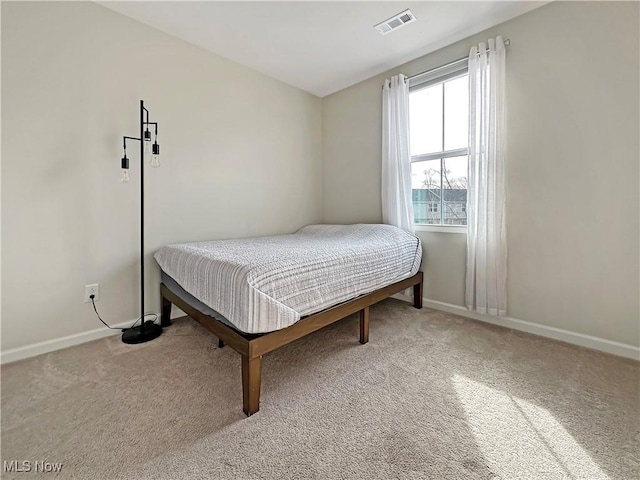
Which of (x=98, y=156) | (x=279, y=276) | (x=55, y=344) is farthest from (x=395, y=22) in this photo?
(x=55, y=344)

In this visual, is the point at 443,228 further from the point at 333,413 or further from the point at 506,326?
the point at 333,413

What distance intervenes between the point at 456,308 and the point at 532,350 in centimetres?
71

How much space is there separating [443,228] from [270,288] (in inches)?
76.3

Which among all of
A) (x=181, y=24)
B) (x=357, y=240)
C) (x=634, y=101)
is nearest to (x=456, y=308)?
(x=357, y=240)

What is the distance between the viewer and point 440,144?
2.66 meters

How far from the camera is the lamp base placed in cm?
198

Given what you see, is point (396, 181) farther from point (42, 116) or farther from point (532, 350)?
point (42, 116)

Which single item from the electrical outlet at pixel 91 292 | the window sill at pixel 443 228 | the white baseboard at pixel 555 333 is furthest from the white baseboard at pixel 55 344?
the white baseboard at pixel 555 333

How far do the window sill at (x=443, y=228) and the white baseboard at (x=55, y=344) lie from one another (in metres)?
2.72

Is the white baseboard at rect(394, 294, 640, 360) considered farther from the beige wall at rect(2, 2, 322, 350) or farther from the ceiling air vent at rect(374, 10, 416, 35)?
the ceiling air vent at rect(374, 10, 416, 35)

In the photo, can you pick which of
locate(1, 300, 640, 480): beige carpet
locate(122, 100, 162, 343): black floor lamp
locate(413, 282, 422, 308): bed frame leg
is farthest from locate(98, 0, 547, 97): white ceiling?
locate(1, 300, 640, 480): beige carpet

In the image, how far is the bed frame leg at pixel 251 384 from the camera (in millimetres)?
1263

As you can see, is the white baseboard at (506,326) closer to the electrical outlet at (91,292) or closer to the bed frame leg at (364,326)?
the electrical outlet at (91,292)

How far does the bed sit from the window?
2.06ft
